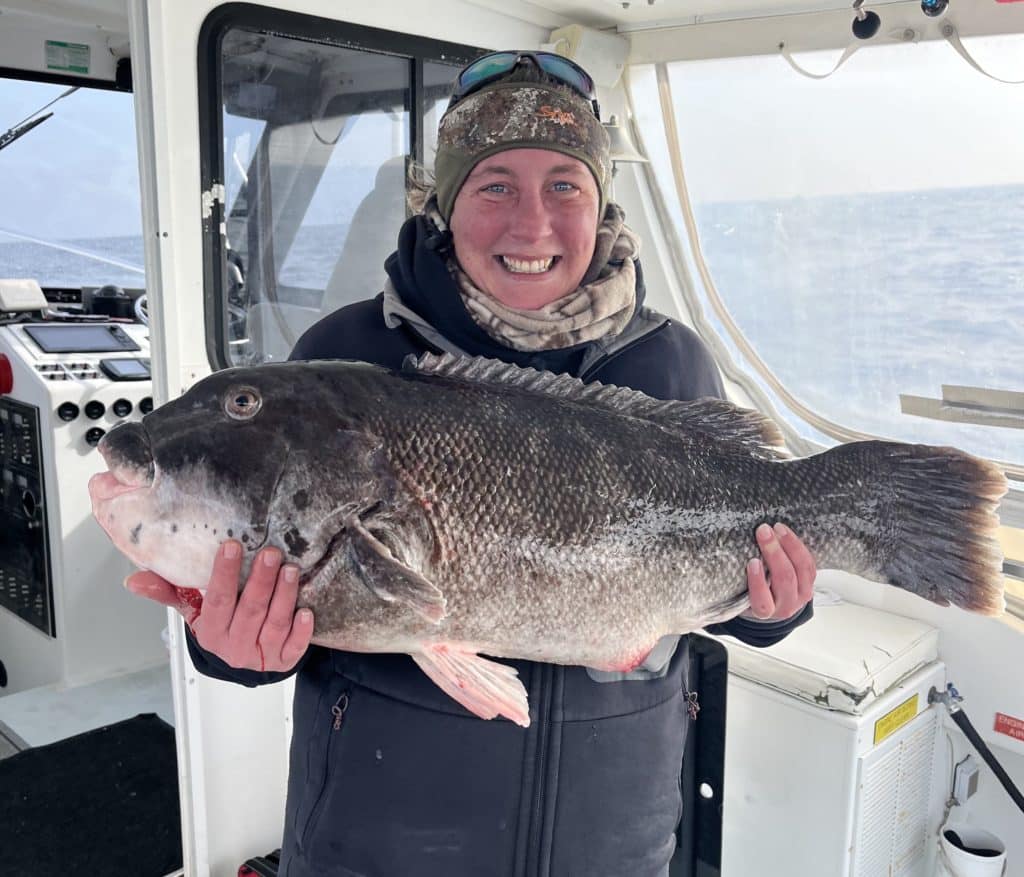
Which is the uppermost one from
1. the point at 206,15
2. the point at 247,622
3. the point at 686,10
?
the point at 686,10

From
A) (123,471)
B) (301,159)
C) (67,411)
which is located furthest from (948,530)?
(67,411)

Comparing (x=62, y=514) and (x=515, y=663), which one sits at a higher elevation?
(x=515, y=663)

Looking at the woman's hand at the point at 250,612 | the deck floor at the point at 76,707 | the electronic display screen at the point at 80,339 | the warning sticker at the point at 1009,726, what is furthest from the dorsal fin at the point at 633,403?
the electronic display screen at the point at 80,339

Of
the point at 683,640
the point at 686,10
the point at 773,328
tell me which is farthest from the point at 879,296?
the point at 683,640

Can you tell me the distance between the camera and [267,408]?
64.4 inches

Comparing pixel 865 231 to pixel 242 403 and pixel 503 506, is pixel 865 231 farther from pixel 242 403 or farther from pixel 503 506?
pixel 242 403

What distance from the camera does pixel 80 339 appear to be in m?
5.55

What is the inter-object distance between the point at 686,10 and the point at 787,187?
3.19 ft

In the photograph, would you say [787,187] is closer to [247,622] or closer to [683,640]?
[683,640]

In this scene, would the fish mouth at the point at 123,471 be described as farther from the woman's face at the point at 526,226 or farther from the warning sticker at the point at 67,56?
the warning sticker at the point at 67,56

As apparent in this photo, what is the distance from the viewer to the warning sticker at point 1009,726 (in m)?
3.52

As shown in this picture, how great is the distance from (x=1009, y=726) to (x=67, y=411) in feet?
15.1

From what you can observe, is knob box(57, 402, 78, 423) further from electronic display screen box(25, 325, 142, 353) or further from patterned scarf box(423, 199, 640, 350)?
patterned scarf box(423, 199, 640, 350)

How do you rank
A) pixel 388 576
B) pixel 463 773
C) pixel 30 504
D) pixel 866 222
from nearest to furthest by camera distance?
pixel 388 576 < pixel 463 773 < pixel 866 222 < pixel 30 504
